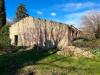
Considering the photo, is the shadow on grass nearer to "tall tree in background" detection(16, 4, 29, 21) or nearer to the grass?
the grass

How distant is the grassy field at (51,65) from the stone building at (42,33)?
859 centimetres

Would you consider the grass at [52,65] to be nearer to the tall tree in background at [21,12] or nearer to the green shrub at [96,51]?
the green shrub at [96,51]

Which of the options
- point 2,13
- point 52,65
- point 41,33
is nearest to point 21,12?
point 2,13

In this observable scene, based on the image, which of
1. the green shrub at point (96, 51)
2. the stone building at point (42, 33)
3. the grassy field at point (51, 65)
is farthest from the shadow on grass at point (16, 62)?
the stone building at point (42, 33)

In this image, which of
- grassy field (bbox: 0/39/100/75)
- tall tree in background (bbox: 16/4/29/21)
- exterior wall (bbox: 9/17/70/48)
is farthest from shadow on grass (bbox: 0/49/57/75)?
tall tree in background (bbox: 16/4/29/21)

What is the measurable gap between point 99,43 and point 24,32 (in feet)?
45.8

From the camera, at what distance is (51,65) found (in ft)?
70.8

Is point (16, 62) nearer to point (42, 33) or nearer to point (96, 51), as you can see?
point (96, 51)

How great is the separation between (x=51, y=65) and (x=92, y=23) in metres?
12.9

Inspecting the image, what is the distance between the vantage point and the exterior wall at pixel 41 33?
3447 centimetres

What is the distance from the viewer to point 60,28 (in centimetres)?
3462

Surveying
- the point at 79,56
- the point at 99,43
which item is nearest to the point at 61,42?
the point at 99,43

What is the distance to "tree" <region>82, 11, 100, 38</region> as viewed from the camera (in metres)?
33.0

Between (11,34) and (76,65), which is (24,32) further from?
(76,65)
